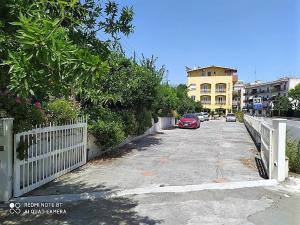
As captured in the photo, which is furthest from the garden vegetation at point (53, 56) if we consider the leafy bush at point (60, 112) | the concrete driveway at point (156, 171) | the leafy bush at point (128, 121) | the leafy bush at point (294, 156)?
the leafy bush at point (294, 156)

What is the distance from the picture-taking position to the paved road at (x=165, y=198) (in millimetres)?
6305

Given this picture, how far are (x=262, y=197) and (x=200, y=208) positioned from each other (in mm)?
1672

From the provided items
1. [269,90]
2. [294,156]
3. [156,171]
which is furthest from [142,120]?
[269,90]

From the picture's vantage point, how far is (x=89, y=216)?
21.2ft

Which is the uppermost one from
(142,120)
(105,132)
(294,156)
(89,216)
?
(142,120)

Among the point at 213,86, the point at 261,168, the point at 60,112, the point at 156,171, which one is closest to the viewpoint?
the point at 60,112

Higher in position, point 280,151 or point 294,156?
point 280,151

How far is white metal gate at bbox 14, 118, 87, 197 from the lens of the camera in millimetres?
7855

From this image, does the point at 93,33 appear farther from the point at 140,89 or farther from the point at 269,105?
the point at 269,105

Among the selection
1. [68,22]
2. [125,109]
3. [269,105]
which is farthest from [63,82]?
[269,105]

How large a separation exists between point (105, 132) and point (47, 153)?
4.71 meters

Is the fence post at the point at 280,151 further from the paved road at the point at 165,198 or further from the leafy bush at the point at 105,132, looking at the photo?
the leafy bush at the point at 105,132

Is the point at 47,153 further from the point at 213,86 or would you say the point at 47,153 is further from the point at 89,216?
the point at 213,86

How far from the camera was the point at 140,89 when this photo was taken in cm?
2002
